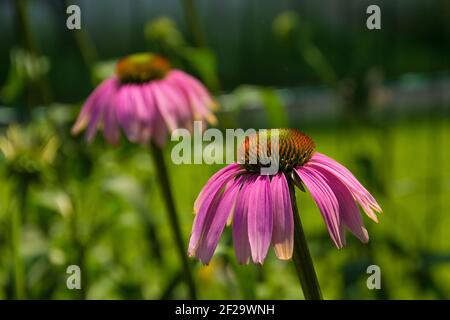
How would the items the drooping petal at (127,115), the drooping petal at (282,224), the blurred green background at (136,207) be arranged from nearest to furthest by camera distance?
the drooping petal at (282,224) → the drooping petal at (127,115) → the blurred green background at (136,207)

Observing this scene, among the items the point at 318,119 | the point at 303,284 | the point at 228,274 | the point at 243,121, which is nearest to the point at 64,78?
the point at 318,119

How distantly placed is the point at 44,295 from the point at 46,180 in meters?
0.15

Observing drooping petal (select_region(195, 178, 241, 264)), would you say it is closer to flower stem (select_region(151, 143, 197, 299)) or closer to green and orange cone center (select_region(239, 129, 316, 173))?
green and orange cone center (select_region(239, 129, 316, 173))

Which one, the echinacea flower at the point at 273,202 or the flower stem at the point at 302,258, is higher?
the echinacea flower at the point at 273,202

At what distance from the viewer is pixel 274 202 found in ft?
1.90

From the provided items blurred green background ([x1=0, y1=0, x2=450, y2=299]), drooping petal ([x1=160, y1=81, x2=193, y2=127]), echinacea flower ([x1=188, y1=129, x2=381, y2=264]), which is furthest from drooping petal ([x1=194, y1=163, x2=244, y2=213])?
drooping petal ([x1=160, y1=81, x2=193, y2=127])

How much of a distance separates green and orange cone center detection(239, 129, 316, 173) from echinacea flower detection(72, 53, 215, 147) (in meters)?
0.24

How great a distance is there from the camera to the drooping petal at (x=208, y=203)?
0.60 meters

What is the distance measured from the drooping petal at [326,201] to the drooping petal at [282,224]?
0.07 feet

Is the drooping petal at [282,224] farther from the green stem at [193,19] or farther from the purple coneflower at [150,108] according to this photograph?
the green stem at [193,19]

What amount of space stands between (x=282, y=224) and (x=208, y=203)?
7cm

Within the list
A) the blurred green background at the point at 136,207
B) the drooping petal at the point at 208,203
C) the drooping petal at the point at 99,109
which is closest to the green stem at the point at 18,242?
the blurred green background at the point at 136,207
